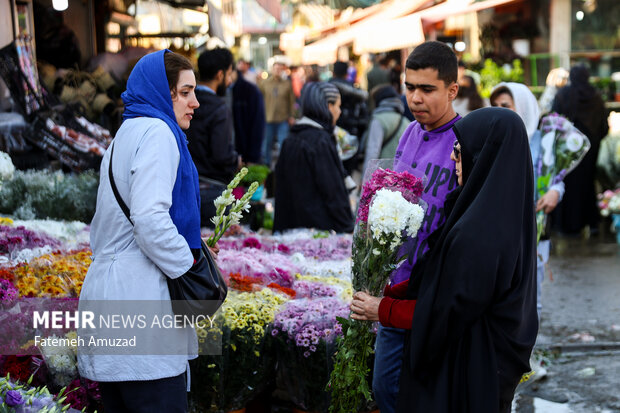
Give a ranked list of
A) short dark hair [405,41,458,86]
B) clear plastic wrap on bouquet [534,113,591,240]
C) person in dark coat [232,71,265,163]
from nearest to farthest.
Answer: short dark hair [405,41,458,86] → clear plastic wrap on bouquet [534,113,591,240] → person in dark coat [232,71,265,163]

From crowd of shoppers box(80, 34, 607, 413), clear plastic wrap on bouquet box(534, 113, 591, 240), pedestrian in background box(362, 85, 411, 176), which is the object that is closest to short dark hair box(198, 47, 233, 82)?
pedestrian in background box(362, 85, 411, 176)

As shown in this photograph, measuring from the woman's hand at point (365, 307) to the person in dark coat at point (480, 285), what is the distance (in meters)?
0.16

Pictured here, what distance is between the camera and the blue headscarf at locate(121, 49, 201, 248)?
277 cm

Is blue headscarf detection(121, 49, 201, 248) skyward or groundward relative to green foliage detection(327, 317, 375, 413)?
skyward

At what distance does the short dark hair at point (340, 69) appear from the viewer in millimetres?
10219

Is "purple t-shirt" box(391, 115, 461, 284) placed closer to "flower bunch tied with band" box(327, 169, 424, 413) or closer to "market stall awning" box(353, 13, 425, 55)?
"flower bunch tied with band" box(327, 169, 424, 413)

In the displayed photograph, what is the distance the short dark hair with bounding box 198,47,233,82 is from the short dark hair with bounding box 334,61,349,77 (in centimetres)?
448

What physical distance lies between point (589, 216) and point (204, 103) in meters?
6.73

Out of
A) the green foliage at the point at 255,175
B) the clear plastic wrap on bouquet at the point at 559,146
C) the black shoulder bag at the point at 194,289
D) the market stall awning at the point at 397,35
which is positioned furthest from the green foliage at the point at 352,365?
the market stall awning at the point at 397,35

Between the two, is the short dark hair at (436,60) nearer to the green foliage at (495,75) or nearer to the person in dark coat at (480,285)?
the person in dark coat at (480,285)

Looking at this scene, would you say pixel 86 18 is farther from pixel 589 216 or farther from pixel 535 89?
pixel 535 89

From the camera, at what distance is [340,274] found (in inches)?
185

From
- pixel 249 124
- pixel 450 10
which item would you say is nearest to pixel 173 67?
pixel 249 124

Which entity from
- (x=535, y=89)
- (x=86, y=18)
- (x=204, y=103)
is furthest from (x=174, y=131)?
(x=535, y=89)
